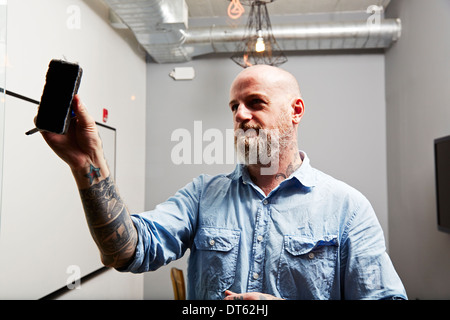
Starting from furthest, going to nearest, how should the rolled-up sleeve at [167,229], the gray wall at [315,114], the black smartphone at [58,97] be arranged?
1. the gray wall at [315,114]
2. the rolled-up sleeve at [167,229]
3. the black smartphone at [58,97]

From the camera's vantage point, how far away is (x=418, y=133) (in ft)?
2.04

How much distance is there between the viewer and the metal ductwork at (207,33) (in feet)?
1.93

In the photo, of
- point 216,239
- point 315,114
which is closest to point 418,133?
point 315,114

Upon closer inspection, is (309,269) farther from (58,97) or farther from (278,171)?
(58,97)

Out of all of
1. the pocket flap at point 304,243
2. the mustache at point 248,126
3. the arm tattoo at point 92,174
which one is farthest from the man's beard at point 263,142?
the arm tattoo at point 92,174

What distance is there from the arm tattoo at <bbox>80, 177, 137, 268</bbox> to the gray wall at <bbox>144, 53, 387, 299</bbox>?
16 cm

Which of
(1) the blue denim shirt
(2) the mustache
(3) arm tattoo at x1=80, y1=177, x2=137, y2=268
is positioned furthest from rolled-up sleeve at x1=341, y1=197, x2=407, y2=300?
(3) arm tattoo at x1=80, y1=177, x2=137, y2=268

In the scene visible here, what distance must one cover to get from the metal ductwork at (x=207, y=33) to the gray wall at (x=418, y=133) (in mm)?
54

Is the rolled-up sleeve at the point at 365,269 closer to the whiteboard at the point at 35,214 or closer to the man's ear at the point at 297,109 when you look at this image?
the man's ear at the point at 297,109

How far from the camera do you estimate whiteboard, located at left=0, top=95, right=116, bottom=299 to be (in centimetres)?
63

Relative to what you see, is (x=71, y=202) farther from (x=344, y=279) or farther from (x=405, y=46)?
(x=405, y=46)

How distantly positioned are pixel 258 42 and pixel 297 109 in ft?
0.62
